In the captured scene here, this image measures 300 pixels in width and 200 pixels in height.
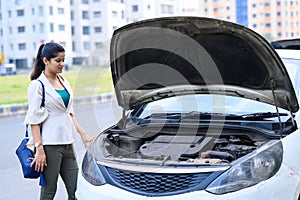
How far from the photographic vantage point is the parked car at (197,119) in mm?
3141

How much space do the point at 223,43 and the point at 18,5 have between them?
57852 millimetres

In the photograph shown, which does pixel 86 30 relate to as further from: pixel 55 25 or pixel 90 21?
pixel 55 25

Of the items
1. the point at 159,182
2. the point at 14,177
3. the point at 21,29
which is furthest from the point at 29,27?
the point at 159,182

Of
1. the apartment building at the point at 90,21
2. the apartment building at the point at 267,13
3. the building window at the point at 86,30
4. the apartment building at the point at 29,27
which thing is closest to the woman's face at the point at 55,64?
the apartment building at the point at 29,27

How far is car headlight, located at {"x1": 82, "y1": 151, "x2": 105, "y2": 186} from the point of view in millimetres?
3420

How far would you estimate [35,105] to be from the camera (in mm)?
3863

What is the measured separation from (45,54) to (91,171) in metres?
1.11

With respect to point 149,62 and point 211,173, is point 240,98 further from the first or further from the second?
point 211,173

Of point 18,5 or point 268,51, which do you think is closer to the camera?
point 268,51

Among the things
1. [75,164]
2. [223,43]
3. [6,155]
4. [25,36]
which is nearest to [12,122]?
[6,155]

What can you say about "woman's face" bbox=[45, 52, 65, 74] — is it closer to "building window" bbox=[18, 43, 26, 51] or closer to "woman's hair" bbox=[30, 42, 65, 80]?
"woman's hair" bbox=[30, 42, 65, 80]

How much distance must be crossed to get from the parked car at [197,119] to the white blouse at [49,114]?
30 cm

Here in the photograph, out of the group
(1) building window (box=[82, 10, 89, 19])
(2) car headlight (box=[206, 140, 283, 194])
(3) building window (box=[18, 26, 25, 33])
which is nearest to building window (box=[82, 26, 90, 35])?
(1) building window (box=[82, 10, 89, 19])

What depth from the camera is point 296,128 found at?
3533 millimetres
